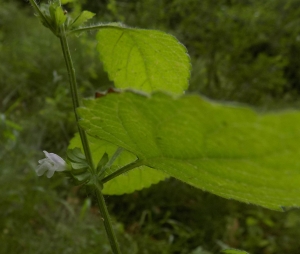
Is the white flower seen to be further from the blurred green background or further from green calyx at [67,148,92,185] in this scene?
the blurred green background

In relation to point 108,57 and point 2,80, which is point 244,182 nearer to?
point 108,57

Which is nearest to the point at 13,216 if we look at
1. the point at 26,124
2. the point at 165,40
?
the point at 26,124

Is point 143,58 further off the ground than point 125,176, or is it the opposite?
point 143,58

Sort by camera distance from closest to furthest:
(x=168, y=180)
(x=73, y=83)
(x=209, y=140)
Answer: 1. (x=209, y=140)
2. (x=73, y=83)
3. (x=168, y=180)

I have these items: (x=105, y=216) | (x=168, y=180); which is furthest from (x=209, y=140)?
(x=168, y=180)

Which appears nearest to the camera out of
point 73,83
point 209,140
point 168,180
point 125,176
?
point 209,140

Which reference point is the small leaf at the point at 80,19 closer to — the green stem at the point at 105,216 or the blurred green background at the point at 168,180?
the green stem at the point at 105,216

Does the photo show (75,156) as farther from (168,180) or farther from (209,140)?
(168,180)

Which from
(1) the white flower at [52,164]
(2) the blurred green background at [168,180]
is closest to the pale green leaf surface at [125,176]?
(1) the white flower at [52,164]
